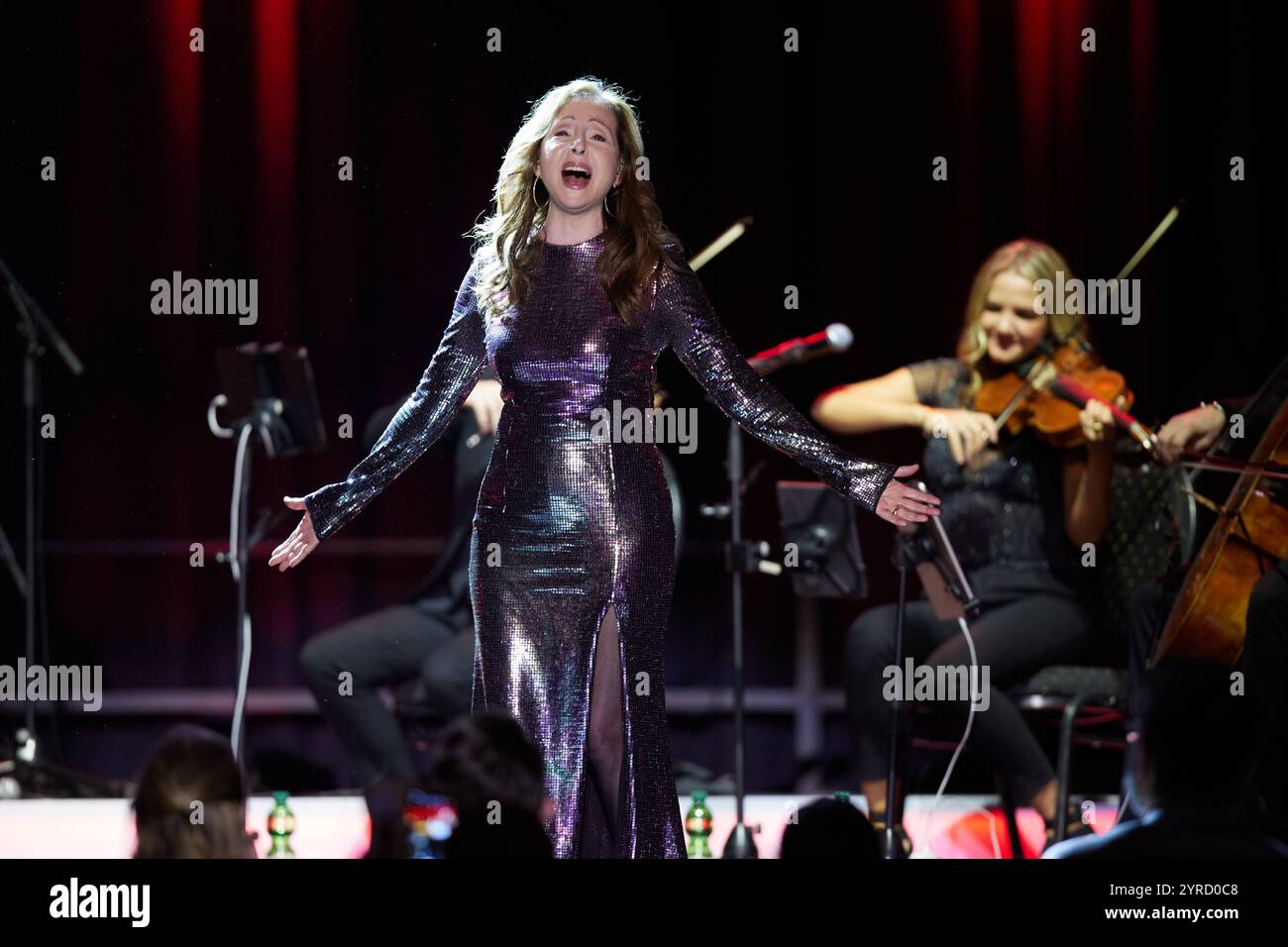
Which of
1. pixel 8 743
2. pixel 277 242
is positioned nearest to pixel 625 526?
pixel 277 242

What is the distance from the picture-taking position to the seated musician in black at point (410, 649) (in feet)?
13.2

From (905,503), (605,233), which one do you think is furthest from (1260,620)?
(605,233)

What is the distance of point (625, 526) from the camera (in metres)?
2.72

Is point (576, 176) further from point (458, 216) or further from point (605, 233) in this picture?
point (458, 216)

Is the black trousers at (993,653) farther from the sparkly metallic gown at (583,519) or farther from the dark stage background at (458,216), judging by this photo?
the sparkly metallic gown at (583,519)

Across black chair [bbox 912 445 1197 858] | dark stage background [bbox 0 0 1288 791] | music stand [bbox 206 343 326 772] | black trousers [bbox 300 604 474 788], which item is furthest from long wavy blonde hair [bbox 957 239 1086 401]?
music stand [bbox 206 343 326 772]

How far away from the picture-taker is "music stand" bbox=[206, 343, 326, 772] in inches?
158

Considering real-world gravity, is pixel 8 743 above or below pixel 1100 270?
below

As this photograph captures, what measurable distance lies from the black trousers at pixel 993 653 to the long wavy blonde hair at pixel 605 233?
1504 millimetres
